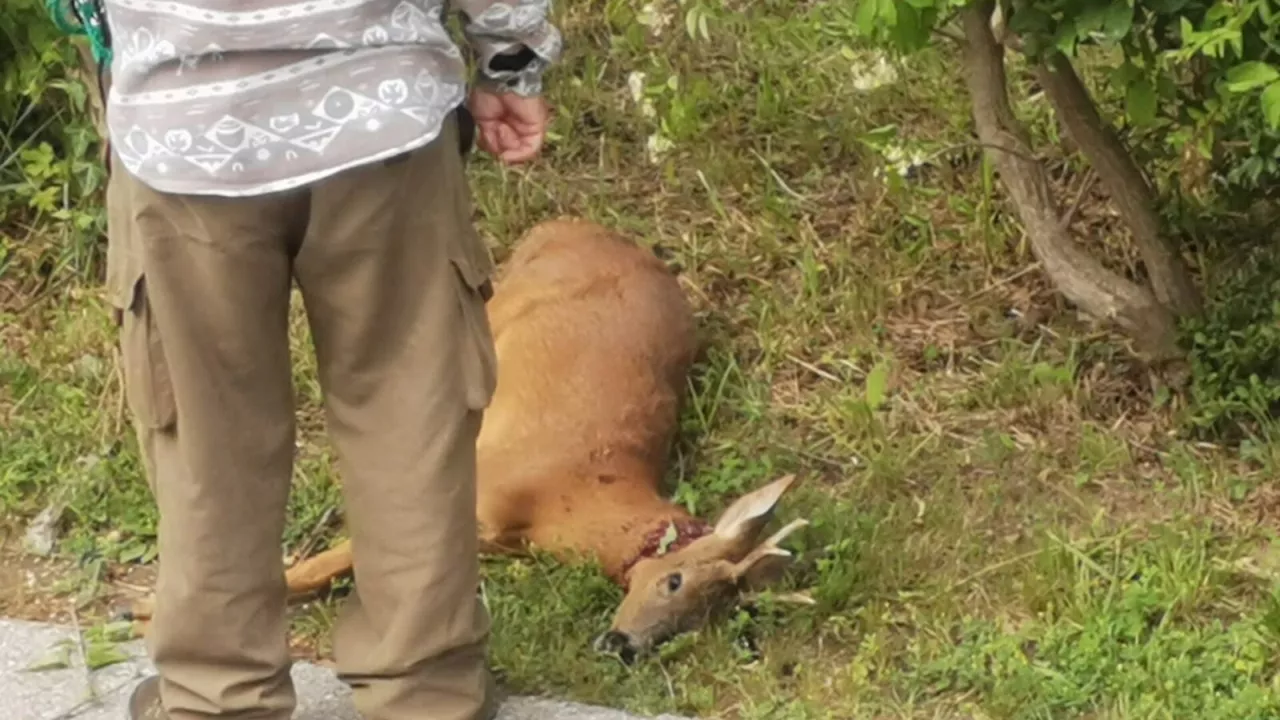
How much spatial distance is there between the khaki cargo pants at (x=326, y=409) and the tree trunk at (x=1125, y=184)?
1.59m

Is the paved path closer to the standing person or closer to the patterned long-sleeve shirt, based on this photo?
the standing person

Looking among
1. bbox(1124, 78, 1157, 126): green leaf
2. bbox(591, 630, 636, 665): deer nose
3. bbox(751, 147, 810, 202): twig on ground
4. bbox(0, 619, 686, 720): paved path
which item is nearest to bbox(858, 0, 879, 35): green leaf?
bbox(1124, 78, 1157, 126): green leaf

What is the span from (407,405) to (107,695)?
2.95 ft

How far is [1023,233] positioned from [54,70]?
2373 millimetres

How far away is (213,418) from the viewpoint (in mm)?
2953

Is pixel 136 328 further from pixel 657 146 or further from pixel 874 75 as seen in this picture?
pixel 874 75

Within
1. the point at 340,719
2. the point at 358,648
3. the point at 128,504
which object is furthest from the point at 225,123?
the point at 128,504

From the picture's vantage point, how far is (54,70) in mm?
4922

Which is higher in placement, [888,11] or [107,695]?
[888,11]

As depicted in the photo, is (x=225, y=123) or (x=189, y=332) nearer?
(x=225, y=123)

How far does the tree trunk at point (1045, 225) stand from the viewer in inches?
167

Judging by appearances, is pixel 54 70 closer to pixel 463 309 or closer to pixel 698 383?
pixel 698 383

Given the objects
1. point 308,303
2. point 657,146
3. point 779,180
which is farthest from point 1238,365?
point 308,303

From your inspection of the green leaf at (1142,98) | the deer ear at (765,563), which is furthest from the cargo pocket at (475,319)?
the green leaf at (1142,98)
